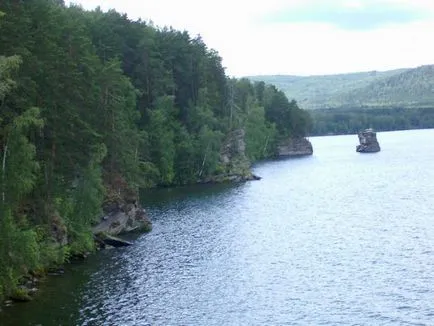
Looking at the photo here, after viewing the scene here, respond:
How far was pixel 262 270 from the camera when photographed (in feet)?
166

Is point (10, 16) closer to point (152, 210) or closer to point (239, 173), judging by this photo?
point (152, 210)

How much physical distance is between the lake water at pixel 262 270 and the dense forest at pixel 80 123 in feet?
16.0

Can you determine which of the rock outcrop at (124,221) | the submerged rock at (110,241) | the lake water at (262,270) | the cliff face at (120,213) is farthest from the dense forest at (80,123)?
the lake water at (262,270)

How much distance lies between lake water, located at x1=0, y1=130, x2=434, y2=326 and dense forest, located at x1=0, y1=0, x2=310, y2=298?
4.88m

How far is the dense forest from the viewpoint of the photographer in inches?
1603

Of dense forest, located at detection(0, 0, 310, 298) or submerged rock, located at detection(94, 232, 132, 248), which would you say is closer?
dense forest, located at detection(0, 0, 310, 298)

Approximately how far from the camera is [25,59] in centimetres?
4656

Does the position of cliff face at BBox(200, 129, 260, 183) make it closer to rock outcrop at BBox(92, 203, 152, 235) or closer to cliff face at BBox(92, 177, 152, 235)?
cliff face at BBox(92, 177, 152, 235)

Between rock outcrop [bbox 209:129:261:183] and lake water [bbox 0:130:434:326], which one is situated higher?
rock outcrop [bbox 209:129:261:183]

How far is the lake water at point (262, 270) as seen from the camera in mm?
38812

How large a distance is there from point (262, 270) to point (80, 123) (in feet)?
73.6

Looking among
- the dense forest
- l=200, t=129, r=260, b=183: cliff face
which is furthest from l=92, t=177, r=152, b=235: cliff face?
l=200, t=129, r=260, b=183: cliff face

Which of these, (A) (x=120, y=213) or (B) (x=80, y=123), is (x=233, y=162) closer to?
(A) (x=120, y=213)

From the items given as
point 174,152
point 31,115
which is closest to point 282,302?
point 31,115
